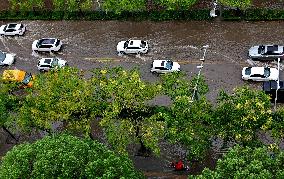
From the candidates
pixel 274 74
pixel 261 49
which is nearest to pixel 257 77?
pixel 274 74

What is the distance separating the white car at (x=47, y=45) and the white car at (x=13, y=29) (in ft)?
11.3

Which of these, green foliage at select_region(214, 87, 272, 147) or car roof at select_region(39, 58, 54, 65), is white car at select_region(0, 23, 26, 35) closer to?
car roof at select_region(39, 58, 54, 65)

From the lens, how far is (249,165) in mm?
41281

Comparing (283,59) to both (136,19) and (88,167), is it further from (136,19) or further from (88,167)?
(88,167)

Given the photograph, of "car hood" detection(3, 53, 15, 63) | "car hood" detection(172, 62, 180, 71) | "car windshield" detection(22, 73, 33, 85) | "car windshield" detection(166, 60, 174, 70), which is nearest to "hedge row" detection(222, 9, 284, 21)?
"car hood" detection(172, 62, 180, 71)

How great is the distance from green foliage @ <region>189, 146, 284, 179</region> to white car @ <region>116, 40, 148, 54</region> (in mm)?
23867

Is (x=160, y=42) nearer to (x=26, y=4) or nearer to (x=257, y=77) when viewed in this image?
(x=257, y=77)

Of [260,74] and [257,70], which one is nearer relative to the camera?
[260,74]

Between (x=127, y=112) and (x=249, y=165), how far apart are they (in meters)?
14.3

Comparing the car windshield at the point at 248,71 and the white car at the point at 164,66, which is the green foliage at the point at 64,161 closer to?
the white car at the point at 164,66

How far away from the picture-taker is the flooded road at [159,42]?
63.0m

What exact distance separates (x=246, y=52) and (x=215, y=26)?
5.42m

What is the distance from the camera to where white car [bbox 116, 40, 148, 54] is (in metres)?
64.4

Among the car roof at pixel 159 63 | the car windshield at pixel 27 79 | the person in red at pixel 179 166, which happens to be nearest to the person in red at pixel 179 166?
the person in red at pixel 179 166
